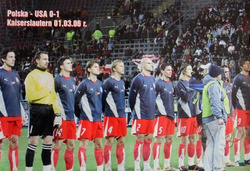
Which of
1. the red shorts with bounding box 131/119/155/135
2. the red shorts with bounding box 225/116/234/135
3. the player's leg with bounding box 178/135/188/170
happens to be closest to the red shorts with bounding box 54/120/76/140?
the red shorts with bounding box 131/119/155/135

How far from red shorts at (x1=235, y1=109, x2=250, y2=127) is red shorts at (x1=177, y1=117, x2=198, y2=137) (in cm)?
76

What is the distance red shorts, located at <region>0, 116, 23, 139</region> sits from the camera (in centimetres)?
637

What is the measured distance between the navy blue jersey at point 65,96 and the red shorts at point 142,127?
0.84 metres

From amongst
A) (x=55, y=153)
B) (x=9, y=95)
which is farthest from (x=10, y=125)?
(x=55, y=153)

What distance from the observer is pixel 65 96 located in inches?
260

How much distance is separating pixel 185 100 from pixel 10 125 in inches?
95.0

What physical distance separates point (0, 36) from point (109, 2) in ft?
5.85

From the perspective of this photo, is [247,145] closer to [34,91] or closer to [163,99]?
[163,99]

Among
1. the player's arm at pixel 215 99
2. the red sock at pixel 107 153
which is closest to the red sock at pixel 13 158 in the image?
the red sock at pixel 107 153

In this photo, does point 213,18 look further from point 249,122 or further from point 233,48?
point 249,122

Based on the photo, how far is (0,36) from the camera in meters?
7.98

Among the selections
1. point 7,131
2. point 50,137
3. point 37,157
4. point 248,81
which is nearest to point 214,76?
point 248,81

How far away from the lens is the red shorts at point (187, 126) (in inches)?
287

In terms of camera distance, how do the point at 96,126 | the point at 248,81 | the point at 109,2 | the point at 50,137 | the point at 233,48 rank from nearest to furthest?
the point at 50,137
the point at 96,126
the point at 248,81
the point at 109,2
the point at 233,48
